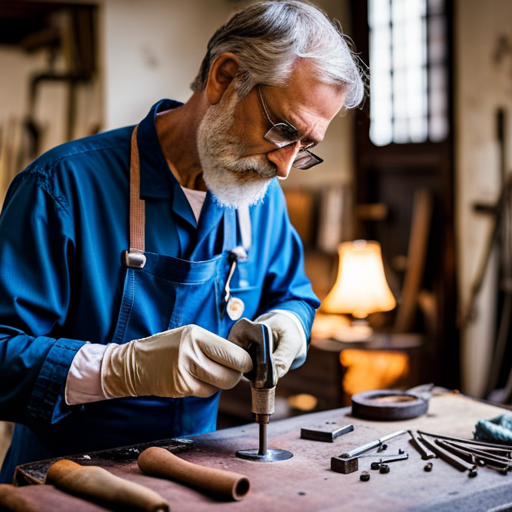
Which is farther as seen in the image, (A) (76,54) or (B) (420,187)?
(A) (76,54)

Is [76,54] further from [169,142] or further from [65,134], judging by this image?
[169,142]

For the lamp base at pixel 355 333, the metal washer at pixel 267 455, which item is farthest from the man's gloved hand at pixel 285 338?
the lamp base at pixel 355 333


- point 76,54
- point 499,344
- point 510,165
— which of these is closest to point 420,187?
point 510,165

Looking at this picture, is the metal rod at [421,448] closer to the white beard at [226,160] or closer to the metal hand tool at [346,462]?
the metal hand tool at [346,462]

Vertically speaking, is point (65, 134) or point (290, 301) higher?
point (65, 134)

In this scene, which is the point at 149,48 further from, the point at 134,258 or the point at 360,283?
the point at 134,258

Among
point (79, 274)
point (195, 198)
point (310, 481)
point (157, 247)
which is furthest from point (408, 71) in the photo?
point (310, 481)

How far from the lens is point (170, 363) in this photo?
6.40ft

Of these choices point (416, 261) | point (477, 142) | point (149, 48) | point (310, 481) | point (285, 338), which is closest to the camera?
point (310, 481)

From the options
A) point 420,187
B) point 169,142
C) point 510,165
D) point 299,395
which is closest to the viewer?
point 169,142

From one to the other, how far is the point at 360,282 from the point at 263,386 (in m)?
3.63

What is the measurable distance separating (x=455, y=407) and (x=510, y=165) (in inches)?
132

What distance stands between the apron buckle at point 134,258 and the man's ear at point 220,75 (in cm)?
55

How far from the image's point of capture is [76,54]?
23.2 feet
